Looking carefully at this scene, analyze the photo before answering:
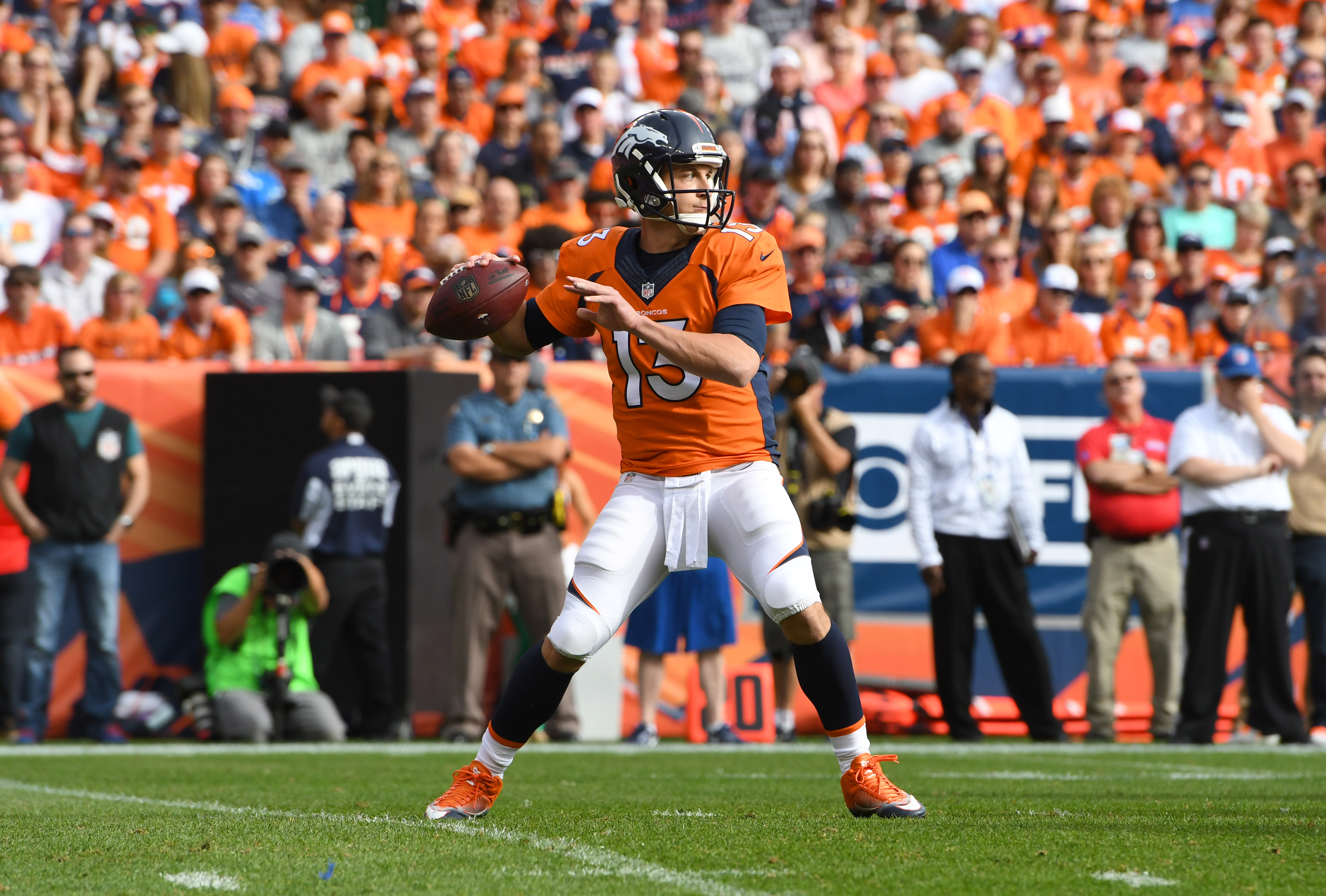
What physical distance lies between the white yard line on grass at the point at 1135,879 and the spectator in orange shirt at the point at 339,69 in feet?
37.1

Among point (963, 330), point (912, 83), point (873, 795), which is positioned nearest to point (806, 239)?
point (963, 330)

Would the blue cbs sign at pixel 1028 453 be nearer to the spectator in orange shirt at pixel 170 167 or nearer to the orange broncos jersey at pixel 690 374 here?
the spectator in orange shirt at pixel 170 167

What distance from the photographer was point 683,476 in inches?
189

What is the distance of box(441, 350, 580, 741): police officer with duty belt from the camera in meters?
9.48

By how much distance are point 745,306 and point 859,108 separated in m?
9.97

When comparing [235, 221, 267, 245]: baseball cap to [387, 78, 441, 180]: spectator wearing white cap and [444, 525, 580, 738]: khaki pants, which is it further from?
[444, 525, 580, 738]: khaki pants

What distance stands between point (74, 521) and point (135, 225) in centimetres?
318

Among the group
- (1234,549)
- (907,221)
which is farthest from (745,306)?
(907,221)

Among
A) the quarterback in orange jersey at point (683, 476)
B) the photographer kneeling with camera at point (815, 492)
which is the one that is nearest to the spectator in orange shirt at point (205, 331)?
the photographer kneeling with camera at point (815, 492)

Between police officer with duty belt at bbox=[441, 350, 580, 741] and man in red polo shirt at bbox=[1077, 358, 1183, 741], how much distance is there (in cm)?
309

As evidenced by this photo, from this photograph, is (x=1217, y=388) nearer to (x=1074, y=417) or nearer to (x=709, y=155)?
(x=1074, y=417)

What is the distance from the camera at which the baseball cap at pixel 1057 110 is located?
1388 centimetres

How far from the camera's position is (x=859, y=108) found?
14.2 m

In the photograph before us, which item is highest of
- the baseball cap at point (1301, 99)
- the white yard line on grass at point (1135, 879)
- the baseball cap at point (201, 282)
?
the baseball cap at point (1301, 99)
